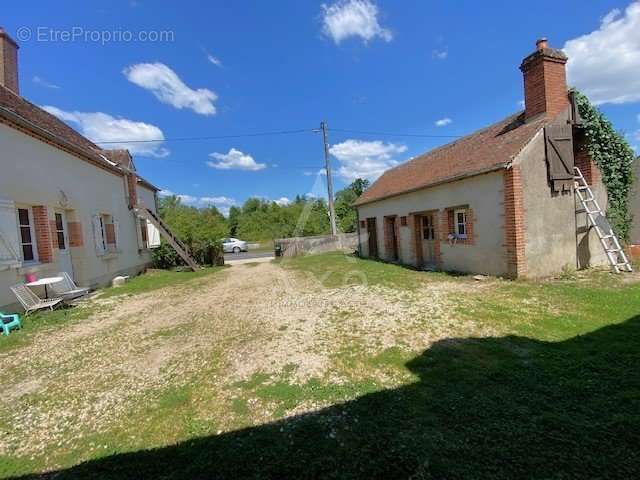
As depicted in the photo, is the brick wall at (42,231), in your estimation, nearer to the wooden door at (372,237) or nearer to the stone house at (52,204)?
the stone house at (52,204)

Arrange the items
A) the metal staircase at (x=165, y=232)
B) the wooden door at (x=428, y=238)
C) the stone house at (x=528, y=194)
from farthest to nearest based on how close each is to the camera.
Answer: the metal staircase at (x=165, y=232), the wooden door at (x=428, y=238), the stone house at (x=528, y=194)

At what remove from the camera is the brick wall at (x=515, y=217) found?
25.8ft

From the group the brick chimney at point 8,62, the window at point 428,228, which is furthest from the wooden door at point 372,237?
the brick chimney at point 8,62

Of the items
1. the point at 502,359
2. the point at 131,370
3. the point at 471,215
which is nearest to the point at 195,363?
the point at 131,370

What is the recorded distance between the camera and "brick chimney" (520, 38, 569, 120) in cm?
847

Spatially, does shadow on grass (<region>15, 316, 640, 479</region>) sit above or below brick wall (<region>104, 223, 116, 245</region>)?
below

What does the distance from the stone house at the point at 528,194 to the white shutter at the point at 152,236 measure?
1387 cm

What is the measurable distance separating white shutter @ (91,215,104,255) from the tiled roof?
36.9 feet

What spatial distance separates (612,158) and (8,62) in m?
19.4

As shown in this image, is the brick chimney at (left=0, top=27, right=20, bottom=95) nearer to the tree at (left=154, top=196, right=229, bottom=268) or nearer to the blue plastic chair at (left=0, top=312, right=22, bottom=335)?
the tree at (left=154, top=196, right=229, bottom=268)

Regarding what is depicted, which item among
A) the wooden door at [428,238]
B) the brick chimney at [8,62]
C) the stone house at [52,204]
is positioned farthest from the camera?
the wooden door at [428,238]

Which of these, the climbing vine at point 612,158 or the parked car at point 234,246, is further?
the parked car at point 234,246

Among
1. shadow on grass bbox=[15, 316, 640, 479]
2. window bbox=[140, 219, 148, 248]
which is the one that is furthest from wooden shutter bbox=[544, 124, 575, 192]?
window bbox=[140, 219, 148, 248]

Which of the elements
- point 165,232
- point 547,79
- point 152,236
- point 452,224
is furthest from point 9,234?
point 547,79
